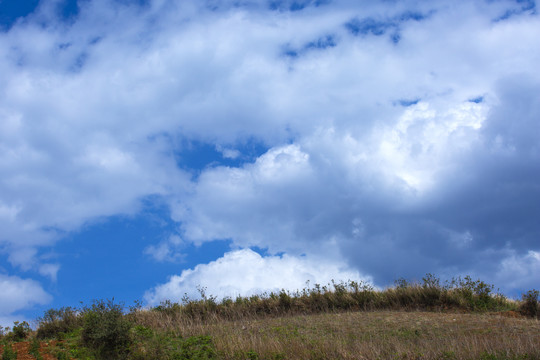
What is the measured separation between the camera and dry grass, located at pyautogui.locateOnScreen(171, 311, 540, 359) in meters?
11.6

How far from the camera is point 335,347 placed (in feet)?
40.4

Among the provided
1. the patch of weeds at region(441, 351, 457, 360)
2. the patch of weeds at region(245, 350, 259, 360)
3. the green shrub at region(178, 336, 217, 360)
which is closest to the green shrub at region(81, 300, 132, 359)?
the green shrub at region(178, 336, 217, 360)

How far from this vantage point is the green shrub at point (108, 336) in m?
14.6

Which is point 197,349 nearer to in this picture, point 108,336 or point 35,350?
point 108,336

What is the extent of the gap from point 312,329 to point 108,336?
7355mm

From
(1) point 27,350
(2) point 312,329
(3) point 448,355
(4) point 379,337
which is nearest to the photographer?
(3) point 448,355

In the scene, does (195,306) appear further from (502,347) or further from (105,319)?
(502,347)

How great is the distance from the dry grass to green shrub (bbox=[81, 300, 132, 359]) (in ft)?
8.19

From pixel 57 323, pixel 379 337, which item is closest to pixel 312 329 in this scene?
pixel 379 337

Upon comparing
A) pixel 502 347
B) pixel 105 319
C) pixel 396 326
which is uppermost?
pixel 105 319

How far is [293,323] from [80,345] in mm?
8147

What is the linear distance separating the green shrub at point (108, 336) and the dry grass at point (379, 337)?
250cm

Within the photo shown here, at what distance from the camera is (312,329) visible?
1609cm

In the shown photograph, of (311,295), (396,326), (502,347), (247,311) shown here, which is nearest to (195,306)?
(247,311)
